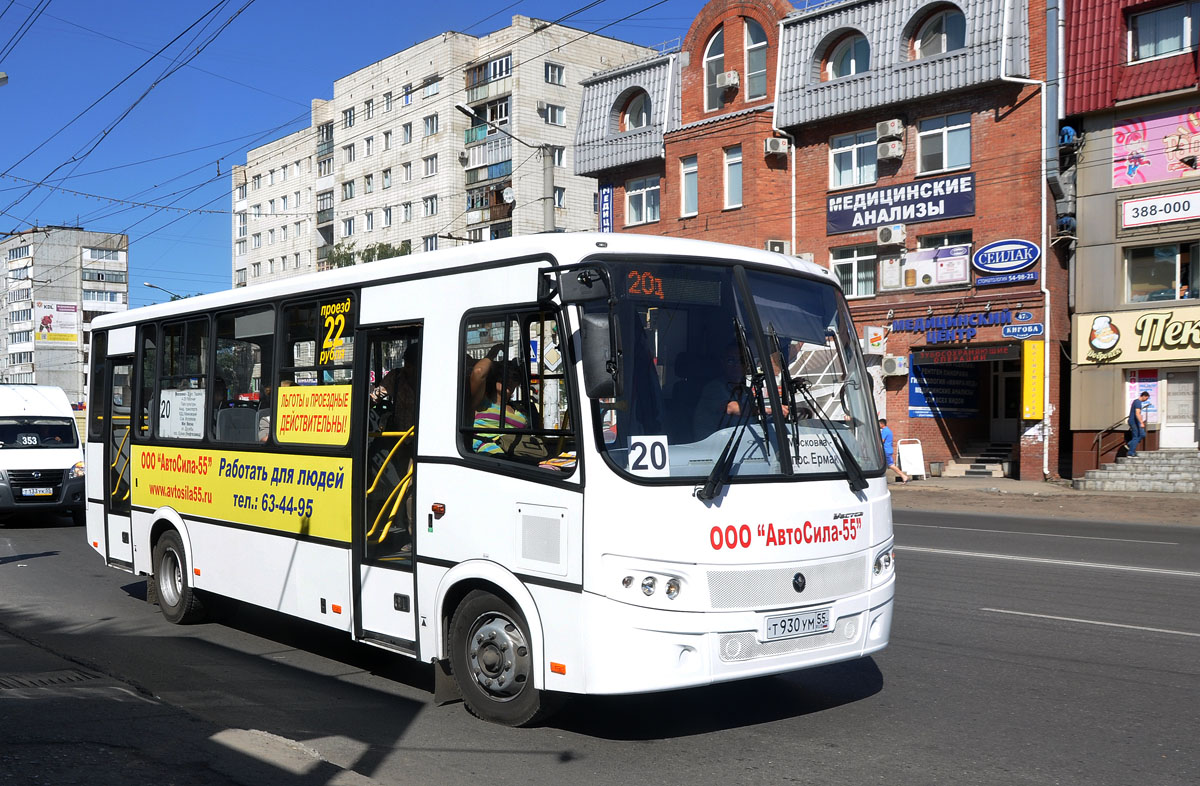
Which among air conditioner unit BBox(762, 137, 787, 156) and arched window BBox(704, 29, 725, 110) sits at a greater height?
arched window BBox(704, 29, 725, 110)

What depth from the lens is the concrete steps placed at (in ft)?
80.3

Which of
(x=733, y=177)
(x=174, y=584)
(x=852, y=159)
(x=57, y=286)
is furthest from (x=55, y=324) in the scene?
(x=174, y=584)

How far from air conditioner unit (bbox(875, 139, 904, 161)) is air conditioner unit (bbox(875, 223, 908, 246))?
5.62 ft

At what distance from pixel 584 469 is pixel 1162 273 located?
24233 millimetres

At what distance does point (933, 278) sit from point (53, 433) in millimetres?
20365

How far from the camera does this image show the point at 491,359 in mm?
6379

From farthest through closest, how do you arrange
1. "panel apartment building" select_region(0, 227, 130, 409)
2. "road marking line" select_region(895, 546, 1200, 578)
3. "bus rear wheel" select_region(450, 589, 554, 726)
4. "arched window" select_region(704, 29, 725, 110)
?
"panel apartment building" select_region(0, 227, 130, 409), "arched window" select_region(704, 29, 725, 110), "road marking line" select_region(895, 546, 1200, 578), "bus rear wheel" select_region(450, 589, 554, 726)

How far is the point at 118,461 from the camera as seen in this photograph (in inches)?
416

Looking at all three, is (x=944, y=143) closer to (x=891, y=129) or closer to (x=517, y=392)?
(x=891, y=129)

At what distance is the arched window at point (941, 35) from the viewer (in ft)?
92.8

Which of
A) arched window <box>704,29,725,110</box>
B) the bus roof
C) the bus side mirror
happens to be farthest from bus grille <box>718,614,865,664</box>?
arched window <box>704,29,725,110</box>

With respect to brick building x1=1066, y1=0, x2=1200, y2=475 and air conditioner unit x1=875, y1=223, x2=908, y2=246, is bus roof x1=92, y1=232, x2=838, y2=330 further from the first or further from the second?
air conditioner unit x1=875, y1=223, x2=908, y2=246

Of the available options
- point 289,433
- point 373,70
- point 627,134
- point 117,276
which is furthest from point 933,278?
point 117,276

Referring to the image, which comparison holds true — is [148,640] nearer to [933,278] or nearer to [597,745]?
[597,745]
